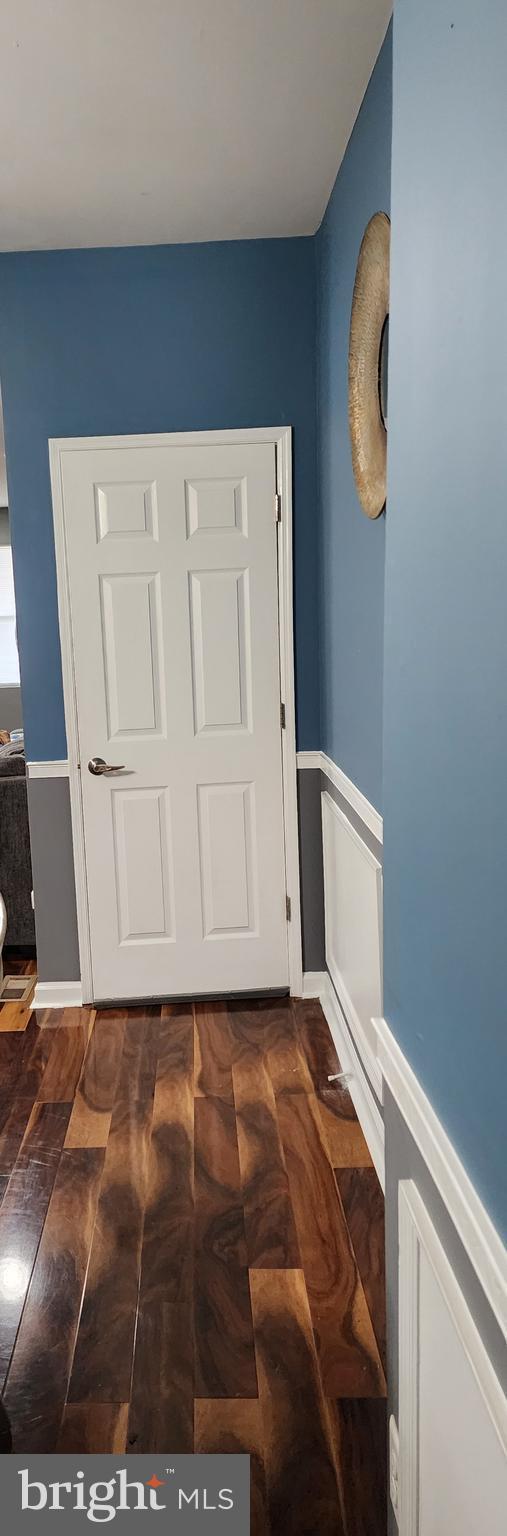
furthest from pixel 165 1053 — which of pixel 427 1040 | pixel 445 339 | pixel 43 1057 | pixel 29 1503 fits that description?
pixel 445 339

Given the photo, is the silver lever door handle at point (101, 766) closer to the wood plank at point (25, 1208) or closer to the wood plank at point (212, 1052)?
the wood plank at point (212, 1052)

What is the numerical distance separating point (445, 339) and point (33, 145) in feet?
6.68

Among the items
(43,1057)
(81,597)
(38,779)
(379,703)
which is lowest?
(43,1057)

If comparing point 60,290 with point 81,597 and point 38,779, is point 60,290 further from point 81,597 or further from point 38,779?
point 38,779

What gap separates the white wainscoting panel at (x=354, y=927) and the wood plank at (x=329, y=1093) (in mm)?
164

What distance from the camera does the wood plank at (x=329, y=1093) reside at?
105 inches

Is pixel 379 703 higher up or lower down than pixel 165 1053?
higher up

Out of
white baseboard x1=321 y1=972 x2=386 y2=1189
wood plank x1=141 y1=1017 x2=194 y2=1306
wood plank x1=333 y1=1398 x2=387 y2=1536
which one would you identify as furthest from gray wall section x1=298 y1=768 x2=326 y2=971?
wood plank x1=333 y1=1398 x2=387 y2=1536

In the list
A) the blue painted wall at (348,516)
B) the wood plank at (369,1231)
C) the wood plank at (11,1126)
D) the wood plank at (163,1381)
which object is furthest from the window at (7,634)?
the wood plank at (163,1381)

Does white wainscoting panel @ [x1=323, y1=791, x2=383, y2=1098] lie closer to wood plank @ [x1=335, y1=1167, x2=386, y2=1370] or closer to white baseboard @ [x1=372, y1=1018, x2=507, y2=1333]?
wood plank @ [x1=335, y1=1167, x2=386, y2=1370]

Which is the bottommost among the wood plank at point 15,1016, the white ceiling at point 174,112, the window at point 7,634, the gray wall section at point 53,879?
the wood plank at point 15,1016

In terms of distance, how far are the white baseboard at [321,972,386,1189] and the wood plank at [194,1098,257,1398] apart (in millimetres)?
343

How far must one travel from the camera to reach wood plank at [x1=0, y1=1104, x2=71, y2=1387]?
2141mm

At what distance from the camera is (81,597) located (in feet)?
11.4
